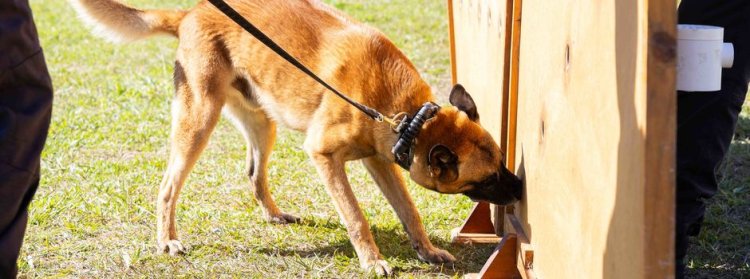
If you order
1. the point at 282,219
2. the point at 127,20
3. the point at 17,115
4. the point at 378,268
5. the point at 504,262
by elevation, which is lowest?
the point at 282,219

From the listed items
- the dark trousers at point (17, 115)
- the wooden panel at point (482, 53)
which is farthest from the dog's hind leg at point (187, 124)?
the dark trousers at point (17, 115)

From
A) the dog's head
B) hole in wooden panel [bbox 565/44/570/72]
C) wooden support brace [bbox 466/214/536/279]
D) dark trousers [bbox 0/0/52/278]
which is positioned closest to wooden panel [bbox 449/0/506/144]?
the dog's head

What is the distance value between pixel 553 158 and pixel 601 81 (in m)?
0.68

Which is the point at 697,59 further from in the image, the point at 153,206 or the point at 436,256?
the point at 153,206

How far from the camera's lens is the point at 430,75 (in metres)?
7.55

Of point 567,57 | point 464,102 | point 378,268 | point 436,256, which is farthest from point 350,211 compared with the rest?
point 567,57

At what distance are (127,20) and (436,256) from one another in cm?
198

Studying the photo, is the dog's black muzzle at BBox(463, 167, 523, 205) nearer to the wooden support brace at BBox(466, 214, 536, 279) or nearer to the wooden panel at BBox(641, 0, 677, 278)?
the wooden support brace at BBox(466, 214, 536, 279)

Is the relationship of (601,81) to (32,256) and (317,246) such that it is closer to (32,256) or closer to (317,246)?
(317,246)

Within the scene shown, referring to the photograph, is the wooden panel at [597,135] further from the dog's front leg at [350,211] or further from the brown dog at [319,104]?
→ the dog's front leg at [350,211]

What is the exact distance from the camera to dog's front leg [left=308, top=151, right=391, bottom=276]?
401cm

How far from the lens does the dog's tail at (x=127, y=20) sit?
15.0 feet

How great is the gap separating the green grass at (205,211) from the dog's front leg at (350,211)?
0.10 meters

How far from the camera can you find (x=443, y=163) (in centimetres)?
376
